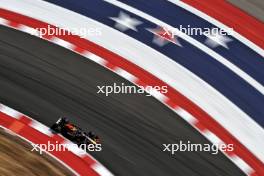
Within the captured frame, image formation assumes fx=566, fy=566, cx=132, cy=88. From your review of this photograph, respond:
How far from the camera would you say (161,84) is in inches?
595

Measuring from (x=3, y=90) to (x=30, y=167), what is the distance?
2.43m

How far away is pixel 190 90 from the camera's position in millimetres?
15164

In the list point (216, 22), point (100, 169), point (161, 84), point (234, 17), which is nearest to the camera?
point (100, 169)

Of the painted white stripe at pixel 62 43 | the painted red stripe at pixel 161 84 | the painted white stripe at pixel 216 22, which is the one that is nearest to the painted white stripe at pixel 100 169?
the painted red stripe at pixel 161 84

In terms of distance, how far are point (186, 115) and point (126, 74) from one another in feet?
6.42

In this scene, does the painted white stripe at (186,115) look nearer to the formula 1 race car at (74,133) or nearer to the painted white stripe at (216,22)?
the formula 1 race car at (74,133)

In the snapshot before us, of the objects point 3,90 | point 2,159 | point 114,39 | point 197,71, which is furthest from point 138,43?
point 2,159

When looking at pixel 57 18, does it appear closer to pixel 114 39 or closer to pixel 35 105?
pixel 114 39

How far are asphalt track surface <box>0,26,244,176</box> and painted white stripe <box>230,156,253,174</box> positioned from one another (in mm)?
135

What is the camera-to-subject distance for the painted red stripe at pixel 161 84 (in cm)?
1424

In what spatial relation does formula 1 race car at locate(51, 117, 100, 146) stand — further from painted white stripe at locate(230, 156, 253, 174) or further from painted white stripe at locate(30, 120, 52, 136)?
painted white stripe at locate(230, 156, 253, 174)

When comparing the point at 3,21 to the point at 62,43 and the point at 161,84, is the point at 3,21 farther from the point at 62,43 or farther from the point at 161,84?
the point at 161,84

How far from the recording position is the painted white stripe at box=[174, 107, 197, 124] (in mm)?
14625

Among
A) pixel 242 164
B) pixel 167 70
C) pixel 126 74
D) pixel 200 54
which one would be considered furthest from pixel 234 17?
pixel 242 164
